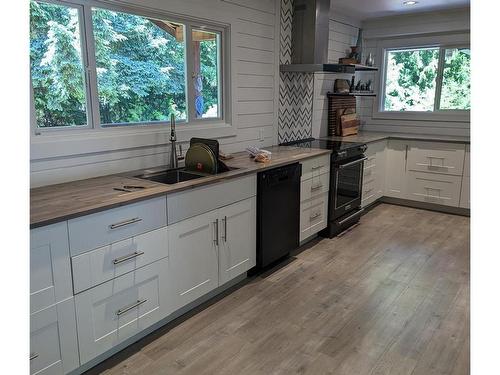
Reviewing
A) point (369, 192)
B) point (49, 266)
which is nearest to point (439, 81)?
point (369, 192)

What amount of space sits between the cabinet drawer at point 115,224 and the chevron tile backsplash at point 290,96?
7.30ft

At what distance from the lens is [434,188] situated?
4.73m

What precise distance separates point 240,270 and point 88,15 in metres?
1.98

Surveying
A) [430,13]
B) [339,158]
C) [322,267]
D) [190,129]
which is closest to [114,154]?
[190,129]

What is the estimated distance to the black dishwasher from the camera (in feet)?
9.64

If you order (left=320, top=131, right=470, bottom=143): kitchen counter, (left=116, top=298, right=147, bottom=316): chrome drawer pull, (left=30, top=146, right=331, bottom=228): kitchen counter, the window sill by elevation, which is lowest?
(left=116, top=298, right=147, bottom=316): chrome drawer pull

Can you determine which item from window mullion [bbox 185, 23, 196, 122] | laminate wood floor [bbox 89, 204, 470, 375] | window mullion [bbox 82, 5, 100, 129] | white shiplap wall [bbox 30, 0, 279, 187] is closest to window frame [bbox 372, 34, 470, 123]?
laminate wood floor [bbox 89, 204, 470, 375]

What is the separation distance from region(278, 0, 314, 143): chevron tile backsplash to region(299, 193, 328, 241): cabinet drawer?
2.75 ft

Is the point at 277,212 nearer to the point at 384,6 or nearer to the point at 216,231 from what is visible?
the point at 216,231

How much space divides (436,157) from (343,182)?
150 cm

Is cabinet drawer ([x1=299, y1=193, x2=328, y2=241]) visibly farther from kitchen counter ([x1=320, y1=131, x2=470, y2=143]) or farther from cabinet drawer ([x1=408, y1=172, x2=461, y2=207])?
cabinet drawer ([x1=408, y1=172, x2=461, y2=207])

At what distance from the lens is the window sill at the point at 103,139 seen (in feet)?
7.25

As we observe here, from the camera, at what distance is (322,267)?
10.7 feet

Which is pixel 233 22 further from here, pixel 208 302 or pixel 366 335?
pixel 366 335
